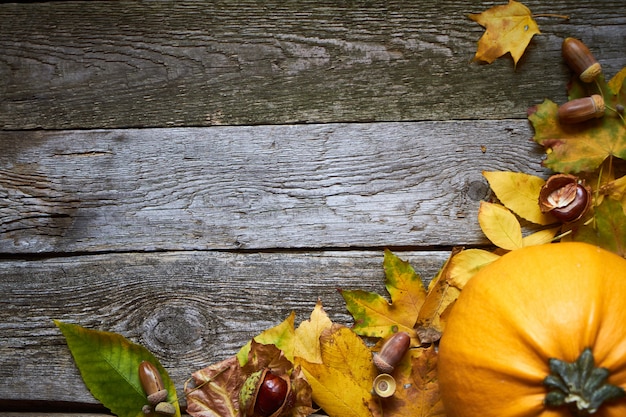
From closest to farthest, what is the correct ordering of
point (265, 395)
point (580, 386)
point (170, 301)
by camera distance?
point (580, 386), point (265, 395), point (170, 301)

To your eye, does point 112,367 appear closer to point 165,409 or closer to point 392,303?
point 165,409

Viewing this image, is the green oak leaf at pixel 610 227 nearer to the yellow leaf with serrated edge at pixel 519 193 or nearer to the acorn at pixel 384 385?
the yellow leaf with serrated edge at pixel 519 193

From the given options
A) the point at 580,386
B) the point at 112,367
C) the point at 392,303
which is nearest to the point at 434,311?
A: the point at 392,303

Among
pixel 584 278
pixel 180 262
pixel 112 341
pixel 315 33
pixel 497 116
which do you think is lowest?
pixel 112 341

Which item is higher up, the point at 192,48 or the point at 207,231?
the point at 192,48

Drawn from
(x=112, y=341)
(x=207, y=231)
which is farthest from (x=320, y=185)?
(x=112, y=341)

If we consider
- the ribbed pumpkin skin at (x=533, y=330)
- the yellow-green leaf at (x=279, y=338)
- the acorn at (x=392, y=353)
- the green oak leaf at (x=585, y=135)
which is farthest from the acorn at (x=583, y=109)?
the yellow-green leaf at (x=279, y=338)

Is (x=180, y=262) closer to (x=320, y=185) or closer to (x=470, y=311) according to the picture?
(x=320, y=185)
